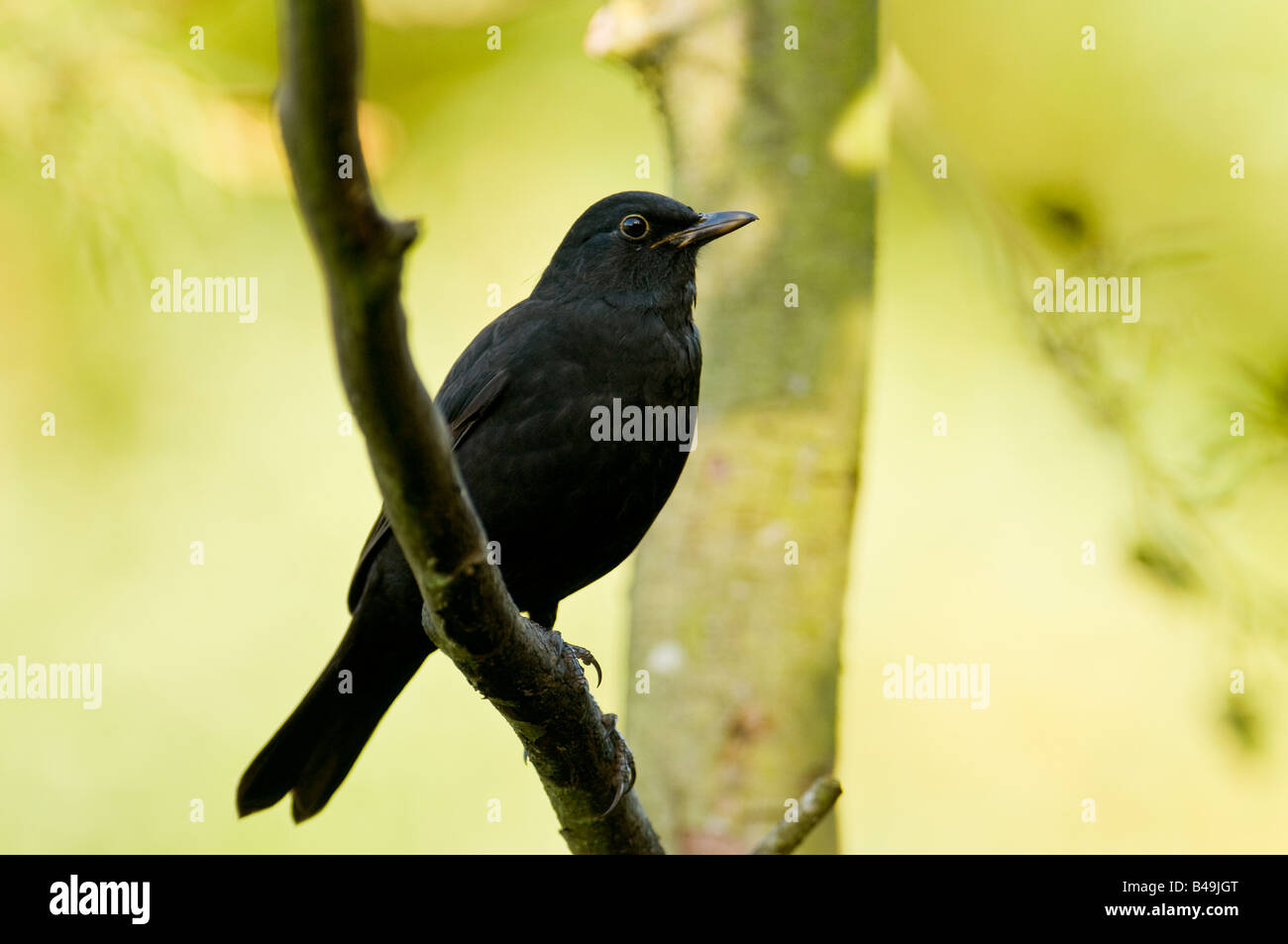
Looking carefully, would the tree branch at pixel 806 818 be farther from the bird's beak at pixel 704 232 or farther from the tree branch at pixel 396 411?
the bird's beak at pixel 704 232

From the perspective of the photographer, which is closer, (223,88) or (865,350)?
(865,350)

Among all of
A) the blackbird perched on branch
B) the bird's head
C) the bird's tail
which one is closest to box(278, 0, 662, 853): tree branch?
the blackbird perched on branch

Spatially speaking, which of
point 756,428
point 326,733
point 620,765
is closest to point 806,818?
point 620,765

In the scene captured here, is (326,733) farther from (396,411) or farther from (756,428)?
(396,411)

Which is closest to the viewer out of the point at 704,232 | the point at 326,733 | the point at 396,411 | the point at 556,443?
the point at 396,411

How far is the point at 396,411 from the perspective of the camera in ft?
5.68

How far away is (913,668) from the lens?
6777mm

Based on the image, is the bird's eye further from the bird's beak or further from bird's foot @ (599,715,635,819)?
bird's foot @ (599,715,635,819)

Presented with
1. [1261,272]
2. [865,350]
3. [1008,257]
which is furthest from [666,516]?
[1261,272]

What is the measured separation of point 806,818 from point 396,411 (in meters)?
1.94

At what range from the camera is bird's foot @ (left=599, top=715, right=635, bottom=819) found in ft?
10.4

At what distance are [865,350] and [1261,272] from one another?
238cm

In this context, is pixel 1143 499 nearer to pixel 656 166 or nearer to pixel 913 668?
pixel 913 668

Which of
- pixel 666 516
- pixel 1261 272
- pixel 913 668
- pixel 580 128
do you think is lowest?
pixel 913 668
